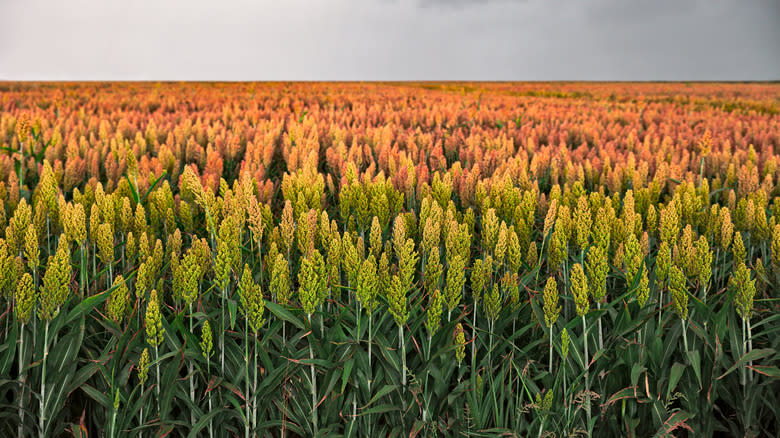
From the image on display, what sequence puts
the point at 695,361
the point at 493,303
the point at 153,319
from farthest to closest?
the point at 493,303
the point at 695,361
the point at 153,319

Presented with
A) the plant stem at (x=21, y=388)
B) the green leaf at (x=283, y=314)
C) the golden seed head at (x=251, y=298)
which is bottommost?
the plant stem at (x=21, y=388)

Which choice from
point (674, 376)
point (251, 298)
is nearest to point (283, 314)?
point (251, 298)

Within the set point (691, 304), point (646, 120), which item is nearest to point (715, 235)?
point (691, 304)

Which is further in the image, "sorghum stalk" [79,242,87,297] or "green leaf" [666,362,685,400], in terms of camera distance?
"sorghum stalk" [79,242,87,297]

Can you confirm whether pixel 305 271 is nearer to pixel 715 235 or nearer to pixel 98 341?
pixel 98 341

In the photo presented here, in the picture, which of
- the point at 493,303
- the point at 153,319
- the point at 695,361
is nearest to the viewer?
the point at 153,319

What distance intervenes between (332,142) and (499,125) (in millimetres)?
3320

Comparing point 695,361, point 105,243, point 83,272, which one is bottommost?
point 695,361

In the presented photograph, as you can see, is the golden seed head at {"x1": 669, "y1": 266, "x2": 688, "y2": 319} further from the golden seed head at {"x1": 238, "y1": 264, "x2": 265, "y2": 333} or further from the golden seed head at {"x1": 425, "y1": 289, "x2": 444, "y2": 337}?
the golden seed head at {"x1": 238, "y1": 264, "x2": 265, "y2": 333}

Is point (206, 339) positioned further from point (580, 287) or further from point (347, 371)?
point (580, 287)

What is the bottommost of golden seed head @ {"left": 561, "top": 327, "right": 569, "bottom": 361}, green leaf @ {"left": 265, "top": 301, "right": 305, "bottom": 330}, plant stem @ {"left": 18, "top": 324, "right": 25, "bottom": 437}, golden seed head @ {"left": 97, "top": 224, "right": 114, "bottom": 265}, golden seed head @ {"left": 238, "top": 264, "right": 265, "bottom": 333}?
plant stem @ {"left": 18, "top": 324, "right": 25, "bottom": 437}

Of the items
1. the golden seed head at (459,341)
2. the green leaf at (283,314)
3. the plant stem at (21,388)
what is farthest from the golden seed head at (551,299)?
the plant stem at (21,388)

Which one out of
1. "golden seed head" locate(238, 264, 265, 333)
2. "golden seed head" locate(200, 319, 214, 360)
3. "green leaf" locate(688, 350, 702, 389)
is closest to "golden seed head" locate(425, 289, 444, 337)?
"golden seed head" locate(238, 264, 265, 333)

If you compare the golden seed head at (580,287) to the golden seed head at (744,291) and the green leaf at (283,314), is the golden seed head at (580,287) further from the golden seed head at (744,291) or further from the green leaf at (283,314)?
the green leaf at (283,314)
